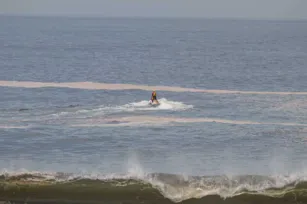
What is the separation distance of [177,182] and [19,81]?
4924 cm

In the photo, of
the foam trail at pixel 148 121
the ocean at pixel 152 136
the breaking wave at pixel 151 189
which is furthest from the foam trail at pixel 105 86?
the breaking wave at pixel 151 189

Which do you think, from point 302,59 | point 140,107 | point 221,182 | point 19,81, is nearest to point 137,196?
point 221,182

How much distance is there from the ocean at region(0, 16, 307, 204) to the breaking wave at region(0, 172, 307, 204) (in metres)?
0.03

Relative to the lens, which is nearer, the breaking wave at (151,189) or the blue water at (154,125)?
the breaking wave at (151,189)

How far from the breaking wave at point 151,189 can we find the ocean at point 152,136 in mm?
34

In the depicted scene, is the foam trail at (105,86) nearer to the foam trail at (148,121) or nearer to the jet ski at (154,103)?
the jet ski at (154,103)

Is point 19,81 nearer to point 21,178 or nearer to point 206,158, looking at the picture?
point 206,158

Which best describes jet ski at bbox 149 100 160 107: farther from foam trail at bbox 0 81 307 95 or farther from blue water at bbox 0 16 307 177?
foam trail at bbox 0 81 307 95

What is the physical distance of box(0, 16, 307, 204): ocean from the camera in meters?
22.9

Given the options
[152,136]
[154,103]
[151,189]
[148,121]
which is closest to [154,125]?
[148,121]

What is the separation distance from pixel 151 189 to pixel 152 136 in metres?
15.4

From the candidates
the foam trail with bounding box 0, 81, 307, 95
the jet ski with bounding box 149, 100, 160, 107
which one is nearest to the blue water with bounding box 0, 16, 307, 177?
the jet ski with bounding box 149, 100, 160, 107

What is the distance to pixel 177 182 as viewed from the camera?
2395 cm

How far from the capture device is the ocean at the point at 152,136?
22.9 m
